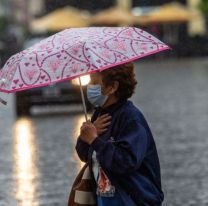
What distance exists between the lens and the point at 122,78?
4.89 m

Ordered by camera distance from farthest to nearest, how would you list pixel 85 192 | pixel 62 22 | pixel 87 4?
pixel 87 4
pixel 62 22
pixel 85 192

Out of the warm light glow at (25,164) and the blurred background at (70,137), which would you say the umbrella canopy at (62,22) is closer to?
the blurred background at (70,137)

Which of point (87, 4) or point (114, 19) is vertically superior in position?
point (114, 19)

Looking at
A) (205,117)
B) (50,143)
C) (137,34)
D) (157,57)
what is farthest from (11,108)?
(157,57)

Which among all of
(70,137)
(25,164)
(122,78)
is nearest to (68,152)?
(25,164)

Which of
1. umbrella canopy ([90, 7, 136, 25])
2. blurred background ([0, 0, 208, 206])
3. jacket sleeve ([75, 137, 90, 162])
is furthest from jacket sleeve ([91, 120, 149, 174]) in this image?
umbrella canopy ([90, 7, 136, 25])

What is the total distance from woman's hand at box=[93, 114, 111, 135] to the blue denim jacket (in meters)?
0.02

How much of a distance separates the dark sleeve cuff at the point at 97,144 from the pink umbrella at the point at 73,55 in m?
0.33

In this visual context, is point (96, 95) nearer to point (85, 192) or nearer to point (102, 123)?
point (102, 123)

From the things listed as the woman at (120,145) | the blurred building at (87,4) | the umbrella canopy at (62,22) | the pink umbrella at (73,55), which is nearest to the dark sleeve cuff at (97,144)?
the woman at (120,145)

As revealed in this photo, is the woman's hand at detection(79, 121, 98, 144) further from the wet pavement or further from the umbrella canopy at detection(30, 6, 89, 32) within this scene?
the umbrella canopy at detection(30, 6, 89, 32)

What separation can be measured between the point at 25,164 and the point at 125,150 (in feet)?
24.9

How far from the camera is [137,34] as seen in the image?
522cm

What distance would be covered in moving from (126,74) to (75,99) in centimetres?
1576
